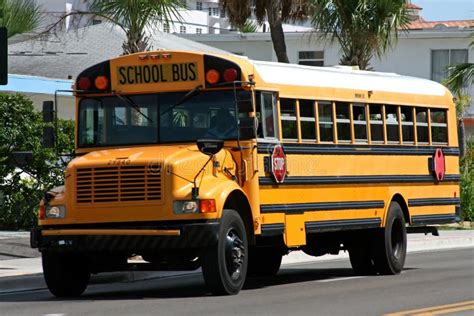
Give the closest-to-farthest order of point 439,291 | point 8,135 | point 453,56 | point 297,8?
point 439,291 < point 8,135 < point 297,8 < point 453,56

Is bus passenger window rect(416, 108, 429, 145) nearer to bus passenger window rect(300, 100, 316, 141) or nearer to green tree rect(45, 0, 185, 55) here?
bus passenger window rect(300, 100, 316, 141)

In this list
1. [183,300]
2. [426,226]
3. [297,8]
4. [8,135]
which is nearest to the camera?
[183,300]

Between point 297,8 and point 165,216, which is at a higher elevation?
point 297,8

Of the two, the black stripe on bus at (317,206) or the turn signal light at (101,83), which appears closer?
the black stripe on bus at (317,206)

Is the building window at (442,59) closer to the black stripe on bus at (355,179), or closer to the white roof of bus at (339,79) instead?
the white roof of bus at (339,79)

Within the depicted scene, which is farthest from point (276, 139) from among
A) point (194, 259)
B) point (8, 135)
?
point (8, 135)

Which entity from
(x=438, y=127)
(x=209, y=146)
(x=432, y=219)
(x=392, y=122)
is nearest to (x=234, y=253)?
(x=209, y=146)

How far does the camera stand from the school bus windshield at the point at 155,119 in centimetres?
1561

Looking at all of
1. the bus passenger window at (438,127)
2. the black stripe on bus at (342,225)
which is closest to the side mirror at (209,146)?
the black stripe on bus at (342,225)

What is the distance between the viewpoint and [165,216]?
1457 cm

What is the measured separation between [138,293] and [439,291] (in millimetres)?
3669

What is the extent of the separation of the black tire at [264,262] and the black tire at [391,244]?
1.42 metres

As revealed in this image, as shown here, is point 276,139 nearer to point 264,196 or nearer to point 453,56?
point 264,196

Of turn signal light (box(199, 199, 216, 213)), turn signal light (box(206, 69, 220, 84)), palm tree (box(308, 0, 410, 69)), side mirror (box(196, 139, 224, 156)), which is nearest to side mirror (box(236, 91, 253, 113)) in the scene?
turn signal light (box(206, 69, 220, 84))
